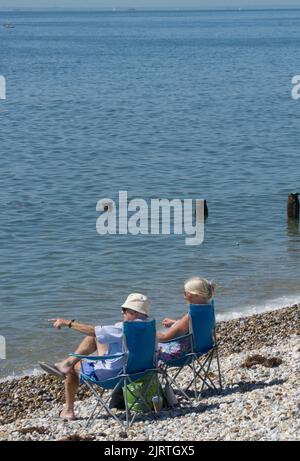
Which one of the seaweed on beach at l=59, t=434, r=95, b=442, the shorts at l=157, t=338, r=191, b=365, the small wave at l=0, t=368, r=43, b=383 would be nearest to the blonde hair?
the shorts at l=157, t=338, r=191, b=365

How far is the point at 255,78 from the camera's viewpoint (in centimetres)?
6475

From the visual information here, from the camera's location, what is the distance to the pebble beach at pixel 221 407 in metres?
8.27

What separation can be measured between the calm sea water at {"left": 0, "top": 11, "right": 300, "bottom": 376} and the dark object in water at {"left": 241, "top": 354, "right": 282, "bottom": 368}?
334 centimetres

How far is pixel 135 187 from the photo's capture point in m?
27.4

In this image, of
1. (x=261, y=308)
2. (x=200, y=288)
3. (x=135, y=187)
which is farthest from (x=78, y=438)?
(x=135, y=187)

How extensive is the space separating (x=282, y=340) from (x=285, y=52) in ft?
257

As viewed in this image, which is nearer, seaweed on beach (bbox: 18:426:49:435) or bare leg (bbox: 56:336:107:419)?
→ seaweed on beach (bbox: 18:426:49:435)

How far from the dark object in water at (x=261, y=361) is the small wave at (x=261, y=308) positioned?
3.89 m

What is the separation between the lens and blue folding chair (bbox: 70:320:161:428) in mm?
8898

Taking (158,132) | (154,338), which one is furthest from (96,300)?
(158,132)

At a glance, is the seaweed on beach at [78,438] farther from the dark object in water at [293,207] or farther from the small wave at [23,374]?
the dark object in water at [293,207]

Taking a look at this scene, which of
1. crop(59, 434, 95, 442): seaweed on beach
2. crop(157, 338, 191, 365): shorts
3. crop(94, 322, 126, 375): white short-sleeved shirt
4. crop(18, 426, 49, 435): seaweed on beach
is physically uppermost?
crop(94, 322, 126, 375): white short-sleeved shirt

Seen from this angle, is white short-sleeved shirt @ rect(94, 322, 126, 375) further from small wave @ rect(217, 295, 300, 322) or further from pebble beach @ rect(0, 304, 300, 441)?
small wave @ rect(217, 295, 300, 322)
